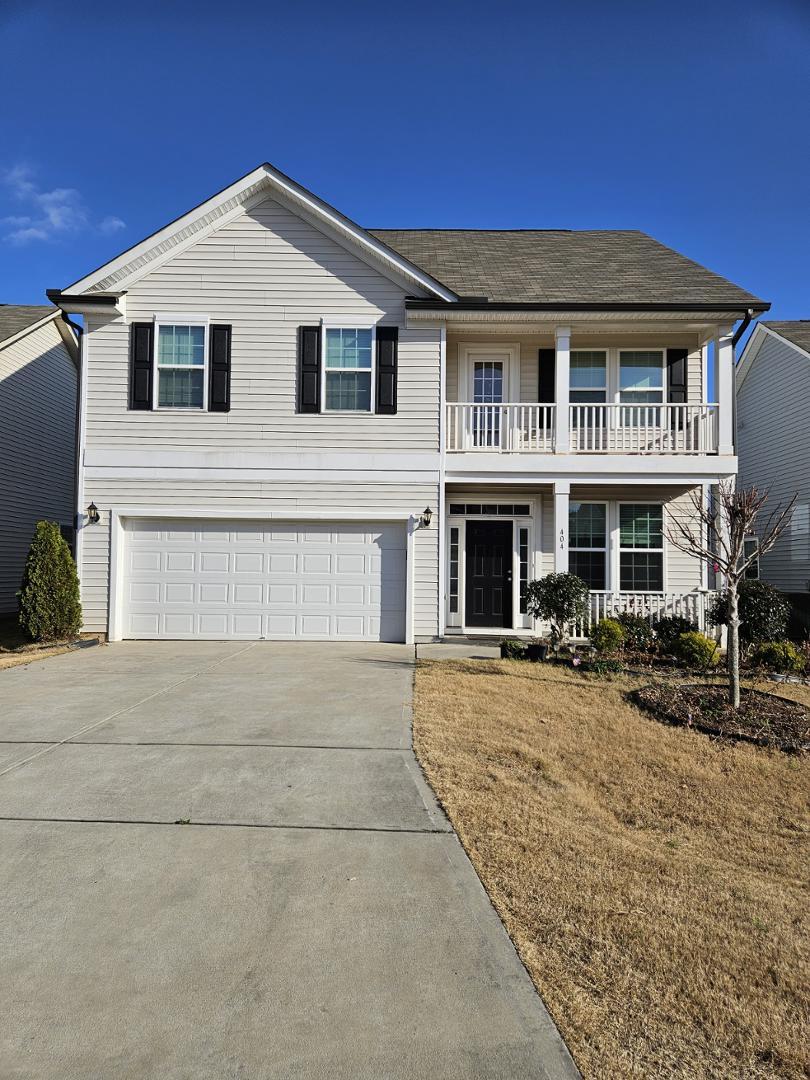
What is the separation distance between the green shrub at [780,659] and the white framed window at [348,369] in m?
7.40

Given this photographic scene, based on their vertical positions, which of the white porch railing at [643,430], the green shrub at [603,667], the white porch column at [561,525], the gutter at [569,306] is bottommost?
the green shrub at [603,667]

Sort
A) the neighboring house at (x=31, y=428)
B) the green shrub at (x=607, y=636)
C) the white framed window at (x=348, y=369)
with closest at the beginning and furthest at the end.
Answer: the green shrub at (x=607, y=636) < the white framed window at (x=348, y=369) < the neighboring house at (x=31, y=428)

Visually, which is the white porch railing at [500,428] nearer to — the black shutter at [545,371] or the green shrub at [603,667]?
the black shutter at [545,371]

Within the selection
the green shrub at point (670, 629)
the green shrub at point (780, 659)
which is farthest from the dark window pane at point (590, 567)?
the green shrub at point (780, 659)

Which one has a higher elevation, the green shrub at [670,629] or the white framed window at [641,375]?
the white framed window at [641,375]

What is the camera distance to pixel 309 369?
11.8 m

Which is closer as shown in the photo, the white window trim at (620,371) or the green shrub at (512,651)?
the green shrub at (512,651)

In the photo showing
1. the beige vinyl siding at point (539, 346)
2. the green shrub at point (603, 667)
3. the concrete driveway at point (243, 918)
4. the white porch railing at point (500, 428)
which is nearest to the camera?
the concrete driveway at point (243, 918)

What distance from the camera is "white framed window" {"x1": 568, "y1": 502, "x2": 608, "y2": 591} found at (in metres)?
12.9

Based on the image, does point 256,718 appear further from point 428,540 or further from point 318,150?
point 318,150

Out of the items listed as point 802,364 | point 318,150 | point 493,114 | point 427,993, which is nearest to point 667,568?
point 802,364

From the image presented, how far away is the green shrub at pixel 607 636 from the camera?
1012 centimetres

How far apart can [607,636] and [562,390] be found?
4.44 metres

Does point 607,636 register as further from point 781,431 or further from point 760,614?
point 781,431
